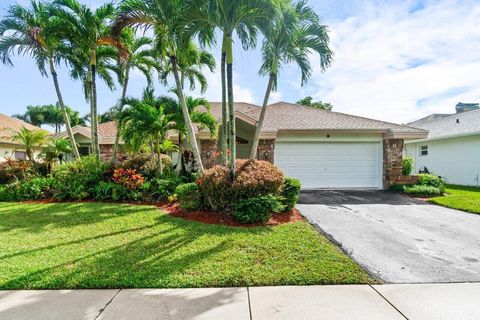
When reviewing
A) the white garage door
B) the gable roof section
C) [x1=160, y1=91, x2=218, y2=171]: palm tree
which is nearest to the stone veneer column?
the white garage door

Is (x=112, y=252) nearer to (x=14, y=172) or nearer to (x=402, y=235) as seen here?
(x=402, y=235)

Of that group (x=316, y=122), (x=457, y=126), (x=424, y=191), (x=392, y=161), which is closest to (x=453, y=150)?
(x=457, y=126)

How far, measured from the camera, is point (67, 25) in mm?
9273

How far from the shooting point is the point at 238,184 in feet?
21.8

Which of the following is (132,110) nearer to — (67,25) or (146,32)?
(146,32)

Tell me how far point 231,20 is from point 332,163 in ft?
27.4

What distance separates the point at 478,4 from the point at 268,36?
673cm

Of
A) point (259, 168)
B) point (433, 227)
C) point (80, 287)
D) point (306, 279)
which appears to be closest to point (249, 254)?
point (306, 279)

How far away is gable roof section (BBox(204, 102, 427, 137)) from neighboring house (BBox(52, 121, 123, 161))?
6.00 metres

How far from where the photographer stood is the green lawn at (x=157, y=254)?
3.68m

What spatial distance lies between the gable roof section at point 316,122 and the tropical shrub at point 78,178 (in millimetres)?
5541

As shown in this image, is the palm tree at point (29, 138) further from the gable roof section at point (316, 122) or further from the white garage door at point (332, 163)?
the white garage door at point (332, 163)

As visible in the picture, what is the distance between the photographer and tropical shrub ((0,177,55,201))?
962cm

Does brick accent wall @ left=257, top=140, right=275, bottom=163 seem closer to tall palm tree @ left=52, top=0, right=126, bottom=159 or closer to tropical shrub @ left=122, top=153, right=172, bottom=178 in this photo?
tropical shrub @ left=122, top=153, right=172, bottom=178
